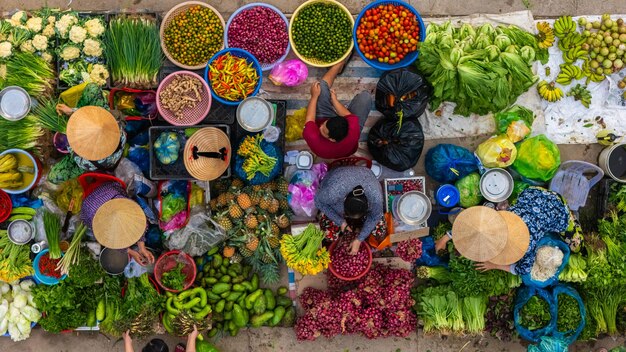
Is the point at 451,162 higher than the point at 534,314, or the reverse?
the point at 451,162

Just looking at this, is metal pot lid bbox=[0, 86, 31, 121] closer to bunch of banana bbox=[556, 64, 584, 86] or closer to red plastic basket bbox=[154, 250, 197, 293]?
red plastic basket bbox=[154, 250, 197, 293]

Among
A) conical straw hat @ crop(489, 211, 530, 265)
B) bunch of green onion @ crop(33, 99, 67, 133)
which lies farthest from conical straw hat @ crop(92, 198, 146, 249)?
conical straw hat @ crop(489, 211, 530, 265)

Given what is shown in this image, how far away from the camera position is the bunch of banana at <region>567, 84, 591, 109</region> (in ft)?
14.9

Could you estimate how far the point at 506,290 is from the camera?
171 inches

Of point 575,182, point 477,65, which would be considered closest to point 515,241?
point 575,182

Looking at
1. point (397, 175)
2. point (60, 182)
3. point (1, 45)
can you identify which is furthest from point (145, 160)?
point (397, 175)

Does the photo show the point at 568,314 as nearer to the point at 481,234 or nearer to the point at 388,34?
the point at 481,234

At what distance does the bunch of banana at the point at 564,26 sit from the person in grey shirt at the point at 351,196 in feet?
7.56

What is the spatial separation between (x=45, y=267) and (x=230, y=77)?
2.24 meters

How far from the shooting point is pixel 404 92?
14.0ft

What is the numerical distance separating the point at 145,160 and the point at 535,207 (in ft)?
10.9

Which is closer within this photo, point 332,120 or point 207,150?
point 332,120

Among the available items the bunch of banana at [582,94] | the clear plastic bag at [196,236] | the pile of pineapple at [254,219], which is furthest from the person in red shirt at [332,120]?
the bunch of banana at [582,94]

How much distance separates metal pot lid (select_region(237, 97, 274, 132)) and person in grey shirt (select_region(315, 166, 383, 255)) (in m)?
0.73
